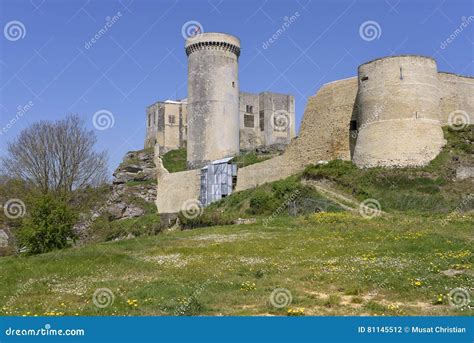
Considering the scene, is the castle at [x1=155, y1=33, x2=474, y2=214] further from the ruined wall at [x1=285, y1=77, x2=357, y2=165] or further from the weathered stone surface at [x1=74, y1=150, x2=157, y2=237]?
the weathered stone surface at [x1=74, y1=150, x2=157, y2=237]


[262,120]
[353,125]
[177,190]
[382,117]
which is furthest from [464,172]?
[262,120]

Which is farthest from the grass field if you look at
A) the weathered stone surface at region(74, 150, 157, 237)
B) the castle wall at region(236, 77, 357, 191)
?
the weathered stone surface at region(74, 150, 157, 237)

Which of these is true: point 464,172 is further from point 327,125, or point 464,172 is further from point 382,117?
point 327,125

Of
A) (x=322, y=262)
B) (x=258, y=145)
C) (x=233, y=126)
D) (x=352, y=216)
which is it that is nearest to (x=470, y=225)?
(x=352, y=216)

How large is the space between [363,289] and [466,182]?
21.2m

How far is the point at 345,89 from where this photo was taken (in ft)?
125

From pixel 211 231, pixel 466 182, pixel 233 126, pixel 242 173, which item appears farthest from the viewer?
pixel 233 126

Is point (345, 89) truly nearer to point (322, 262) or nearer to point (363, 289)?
point (322, 262)

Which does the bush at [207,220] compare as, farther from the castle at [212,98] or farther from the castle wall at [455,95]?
the castle at [212,98]

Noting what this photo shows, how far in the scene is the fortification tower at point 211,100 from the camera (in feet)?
169

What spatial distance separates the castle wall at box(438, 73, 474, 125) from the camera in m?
36.1

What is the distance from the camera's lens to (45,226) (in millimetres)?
23562

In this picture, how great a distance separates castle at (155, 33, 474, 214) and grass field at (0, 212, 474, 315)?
11068 millimetres

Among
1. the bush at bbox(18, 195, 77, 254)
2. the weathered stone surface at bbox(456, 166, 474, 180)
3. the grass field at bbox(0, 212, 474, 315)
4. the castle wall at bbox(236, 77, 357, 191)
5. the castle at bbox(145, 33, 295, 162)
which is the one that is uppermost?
the castle at bbox(145, 33, 295, 162)
